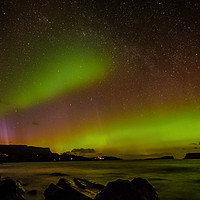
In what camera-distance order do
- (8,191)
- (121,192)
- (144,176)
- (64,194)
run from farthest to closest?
(144,176) → (8,191) → (64,194) → (121,192)

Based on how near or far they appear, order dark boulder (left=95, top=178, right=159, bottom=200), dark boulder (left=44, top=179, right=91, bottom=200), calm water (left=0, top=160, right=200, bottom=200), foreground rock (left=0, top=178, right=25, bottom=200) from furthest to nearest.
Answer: calm water (left=0, top=160, right=200, bottom=200) → foreground rock (left=0, top=178, right=25, bottom=200) → dark boulder (left=44, top=179, right=91, bottom=200) → dark boulder (left=95, top=178, right=159, bottom=200)

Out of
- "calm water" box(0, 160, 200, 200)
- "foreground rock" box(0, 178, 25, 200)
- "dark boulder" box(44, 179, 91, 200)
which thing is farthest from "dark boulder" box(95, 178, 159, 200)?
"calm water" box(0, 160, 200, 200)

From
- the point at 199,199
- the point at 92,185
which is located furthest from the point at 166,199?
the point at 92,185

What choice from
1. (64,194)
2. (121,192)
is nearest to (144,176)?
(64,194)

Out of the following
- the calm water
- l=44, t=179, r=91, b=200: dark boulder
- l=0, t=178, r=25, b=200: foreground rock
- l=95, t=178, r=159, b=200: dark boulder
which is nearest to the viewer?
l=95, t=178, r=159, b=200: dark boulder

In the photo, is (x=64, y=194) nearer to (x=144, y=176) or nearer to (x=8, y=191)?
(x=8, y=191)

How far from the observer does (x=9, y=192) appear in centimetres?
784

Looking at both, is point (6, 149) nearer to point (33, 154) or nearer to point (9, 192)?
point (33, 154)

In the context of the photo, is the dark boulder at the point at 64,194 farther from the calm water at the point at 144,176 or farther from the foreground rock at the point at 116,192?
the calm water at the point at 144,176

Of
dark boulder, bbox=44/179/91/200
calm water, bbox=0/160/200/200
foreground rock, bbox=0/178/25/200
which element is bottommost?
calm water, bbox=0/160/200/200

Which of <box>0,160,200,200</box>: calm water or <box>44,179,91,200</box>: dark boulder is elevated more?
<box>44,179,91,200</box>: dark boulder

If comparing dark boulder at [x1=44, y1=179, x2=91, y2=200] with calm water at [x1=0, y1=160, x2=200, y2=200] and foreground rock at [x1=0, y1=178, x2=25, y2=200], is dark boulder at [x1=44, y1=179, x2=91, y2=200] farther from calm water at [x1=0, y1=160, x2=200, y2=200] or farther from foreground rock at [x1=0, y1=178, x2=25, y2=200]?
calm water at [x1=0, y1=160, x2=200, y2=200]

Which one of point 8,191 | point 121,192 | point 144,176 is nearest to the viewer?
point 121,192

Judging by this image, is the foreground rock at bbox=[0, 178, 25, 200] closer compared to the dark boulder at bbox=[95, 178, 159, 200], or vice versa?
the dark boulder at bbox=[95, 178, 159, 200]
